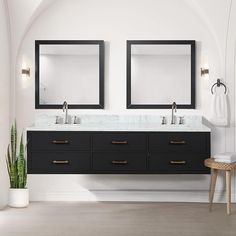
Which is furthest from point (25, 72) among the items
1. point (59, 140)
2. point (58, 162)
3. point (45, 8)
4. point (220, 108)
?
point (220, 108)

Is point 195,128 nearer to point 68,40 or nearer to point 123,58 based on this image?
point 123,58

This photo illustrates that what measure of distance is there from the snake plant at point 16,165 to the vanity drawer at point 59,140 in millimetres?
231

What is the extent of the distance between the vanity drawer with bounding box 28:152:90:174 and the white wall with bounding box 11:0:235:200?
556mm

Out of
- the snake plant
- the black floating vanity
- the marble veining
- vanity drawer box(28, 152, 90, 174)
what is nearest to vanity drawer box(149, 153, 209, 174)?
the black floating vanity

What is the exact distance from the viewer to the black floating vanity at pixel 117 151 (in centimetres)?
522

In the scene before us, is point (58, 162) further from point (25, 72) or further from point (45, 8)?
point (45, 8)

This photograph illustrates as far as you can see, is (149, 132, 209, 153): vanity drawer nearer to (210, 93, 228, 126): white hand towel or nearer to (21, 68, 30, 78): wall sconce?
(210, 93, 228, 126): white hand towel

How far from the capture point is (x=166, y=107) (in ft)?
18.7

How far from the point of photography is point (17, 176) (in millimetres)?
5406

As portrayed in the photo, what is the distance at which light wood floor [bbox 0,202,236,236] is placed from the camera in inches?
171

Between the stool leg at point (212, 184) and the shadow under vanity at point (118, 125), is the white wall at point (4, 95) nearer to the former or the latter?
the shadow under vanity at point (118, 125)

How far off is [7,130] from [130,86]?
1475mm

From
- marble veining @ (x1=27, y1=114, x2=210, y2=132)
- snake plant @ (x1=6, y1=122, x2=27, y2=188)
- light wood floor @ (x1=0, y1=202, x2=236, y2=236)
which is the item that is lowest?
light wood floor @ (x1=0, y1=202, x2=236, y2=236)

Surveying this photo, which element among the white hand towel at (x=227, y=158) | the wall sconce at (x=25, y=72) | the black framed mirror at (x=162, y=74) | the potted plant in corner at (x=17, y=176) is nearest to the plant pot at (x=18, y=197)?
the potted plant in corner at (x=17, y=176)
